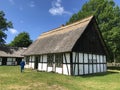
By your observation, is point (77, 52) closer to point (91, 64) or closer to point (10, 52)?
point (91, 64)

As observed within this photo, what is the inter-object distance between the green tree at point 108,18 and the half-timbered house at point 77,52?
10.1m

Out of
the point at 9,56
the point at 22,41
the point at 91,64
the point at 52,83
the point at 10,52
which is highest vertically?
the point at 22,41

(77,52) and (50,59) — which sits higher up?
(77,52)

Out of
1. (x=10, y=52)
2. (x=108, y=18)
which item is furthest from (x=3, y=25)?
(x=108, y=18)

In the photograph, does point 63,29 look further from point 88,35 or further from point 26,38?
point 26,38

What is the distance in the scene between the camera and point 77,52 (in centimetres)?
2384

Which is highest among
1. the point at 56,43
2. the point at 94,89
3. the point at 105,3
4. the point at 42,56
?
the point at 105,3

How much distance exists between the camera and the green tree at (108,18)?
39.0 m

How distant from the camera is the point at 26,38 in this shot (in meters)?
74.0

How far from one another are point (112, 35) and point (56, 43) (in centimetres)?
1606

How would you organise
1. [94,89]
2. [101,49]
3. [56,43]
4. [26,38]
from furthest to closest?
[26,38] < [101,49] < [56,43] < [94,89]

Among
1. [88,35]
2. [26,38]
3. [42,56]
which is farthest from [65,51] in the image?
[26,38]

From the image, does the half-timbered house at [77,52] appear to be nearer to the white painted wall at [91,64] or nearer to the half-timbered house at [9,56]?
the white painted wall at [91,64]

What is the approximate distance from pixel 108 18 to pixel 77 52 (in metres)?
20.6
